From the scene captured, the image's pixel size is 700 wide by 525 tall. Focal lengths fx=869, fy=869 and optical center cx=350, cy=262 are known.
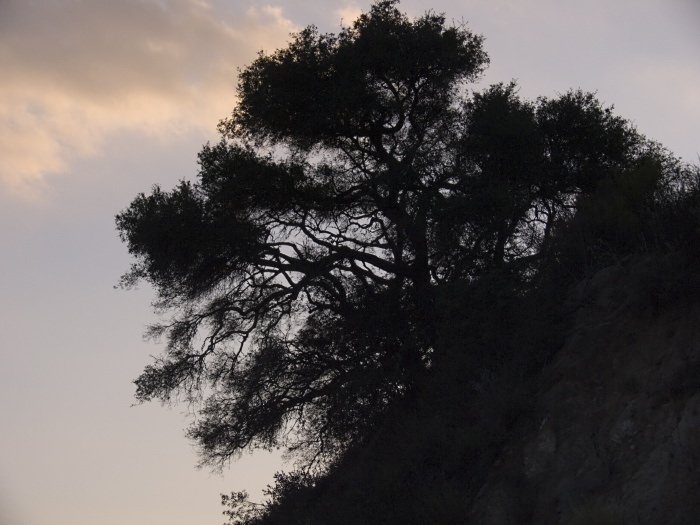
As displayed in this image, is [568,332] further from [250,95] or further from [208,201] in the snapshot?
[250,95]

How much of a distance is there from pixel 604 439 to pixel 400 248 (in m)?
7.71

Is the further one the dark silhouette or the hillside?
the dark silhouette

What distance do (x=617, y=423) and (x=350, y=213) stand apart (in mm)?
9463

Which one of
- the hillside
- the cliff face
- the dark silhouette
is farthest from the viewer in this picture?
the dark silhouette

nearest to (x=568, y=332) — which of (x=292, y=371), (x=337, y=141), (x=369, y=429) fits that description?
(x=369, y=429)

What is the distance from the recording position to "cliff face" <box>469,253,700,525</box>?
394 inches

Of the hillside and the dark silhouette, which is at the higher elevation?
the dark silhouette

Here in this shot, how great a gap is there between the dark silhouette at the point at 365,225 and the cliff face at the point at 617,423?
2.17 metres

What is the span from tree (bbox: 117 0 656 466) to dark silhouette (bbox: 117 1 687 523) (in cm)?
4

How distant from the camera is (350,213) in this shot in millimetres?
19453

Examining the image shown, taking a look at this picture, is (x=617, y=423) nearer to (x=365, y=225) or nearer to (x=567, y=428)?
(x=567, y=428)

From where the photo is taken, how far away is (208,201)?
18750 millimetres

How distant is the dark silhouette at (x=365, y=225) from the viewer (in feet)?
55.1

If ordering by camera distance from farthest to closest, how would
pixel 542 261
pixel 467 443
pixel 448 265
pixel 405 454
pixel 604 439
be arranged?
pixel 448 265 < pixel 542 261 < pixel 405 454 < pixel 467 443 < pixel 604 439
